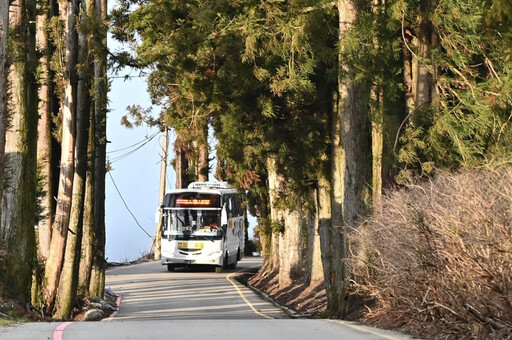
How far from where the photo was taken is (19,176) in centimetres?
2120

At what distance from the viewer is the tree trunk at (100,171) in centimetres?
2523

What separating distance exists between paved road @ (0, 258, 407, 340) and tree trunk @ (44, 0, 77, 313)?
185 centimetres

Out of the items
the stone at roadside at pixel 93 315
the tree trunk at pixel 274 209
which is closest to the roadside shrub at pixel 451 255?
the stone at roadside at pixel 93 315

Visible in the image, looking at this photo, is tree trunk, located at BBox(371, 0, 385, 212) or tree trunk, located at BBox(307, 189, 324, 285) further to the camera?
tree trunk, located at BBox(307, 189, 324, 285)

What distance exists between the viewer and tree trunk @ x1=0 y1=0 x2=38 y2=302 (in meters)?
20.9

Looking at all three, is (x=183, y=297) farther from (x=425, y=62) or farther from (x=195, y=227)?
(x=195, y=227)

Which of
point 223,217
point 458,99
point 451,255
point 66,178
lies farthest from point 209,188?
point 451,255

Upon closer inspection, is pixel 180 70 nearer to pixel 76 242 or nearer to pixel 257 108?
pixel 257 108

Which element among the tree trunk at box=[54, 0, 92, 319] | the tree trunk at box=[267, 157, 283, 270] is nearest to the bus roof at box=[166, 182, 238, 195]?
the tree trunk at box=[267, 157, 283, 270]

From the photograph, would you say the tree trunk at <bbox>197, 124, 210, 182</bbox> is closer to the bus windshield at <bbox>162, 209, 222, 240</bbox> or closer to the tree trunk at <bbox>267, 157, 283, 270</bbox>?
the bus windshield at <bbox>162, 209, 222, 240</bbox>

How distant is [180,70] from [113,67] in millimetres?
2432

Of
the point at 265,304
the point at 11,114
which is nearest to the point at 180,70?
the point at 11,114

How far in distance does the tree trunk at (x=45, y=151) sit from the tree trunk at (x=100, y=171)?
4.35 ft

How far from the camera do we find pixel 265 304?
96.0 feet
